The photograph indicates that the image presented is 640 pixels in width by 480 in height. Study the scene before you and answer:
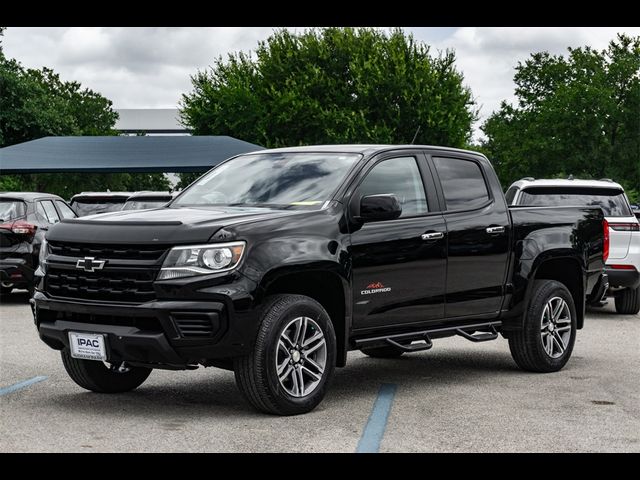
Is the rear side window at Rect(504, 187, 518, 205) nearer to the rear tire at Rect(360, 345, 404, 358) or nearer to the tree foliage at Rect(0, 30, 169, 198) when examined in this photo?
the rear tire at Rect(360, 345, 404, 358)

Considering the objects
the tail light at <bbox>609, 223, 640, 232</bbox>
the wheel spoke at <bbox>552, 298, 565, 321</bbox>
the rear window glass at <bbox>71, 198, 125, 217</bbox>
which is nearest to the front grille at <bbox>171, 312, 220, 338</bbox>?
the wheel spoke at <bbox>552, 298, 565, 321</bbox>

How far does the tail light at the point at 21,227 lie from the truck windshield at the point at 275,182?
8.27 meters

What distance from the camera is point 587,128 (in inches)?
2724

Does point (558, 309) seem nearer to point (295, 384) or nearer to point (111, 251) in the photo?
point (295, 384)

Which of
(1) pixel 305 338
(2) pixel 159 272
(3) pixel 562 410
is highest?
(2) pixel 159 272

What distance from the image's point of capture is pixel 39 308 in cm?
779

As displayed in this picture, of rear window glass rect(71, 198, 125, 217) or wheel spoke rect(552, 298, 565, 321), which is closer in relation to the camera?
wheel spoke rect(552, 298, 565, 321)

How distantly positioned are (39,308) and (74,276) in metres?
0.47

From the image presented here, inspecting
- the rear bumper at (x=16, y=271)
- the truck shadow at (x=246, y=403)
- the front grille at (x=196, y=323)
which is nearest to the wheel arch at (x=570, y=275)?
the truck shadow at (x=246, y=403)

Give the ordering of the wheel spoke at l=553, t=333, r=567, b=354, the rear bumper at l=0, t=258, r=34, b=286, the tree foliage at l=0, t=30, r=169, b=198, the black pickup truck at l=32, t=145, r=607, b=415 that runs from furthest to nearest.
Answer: the tree foliage at l=0, t=30, r=169, b=198
the rear bumper at l=0, t=258, r=34, b=286
the wheel spoke at l=553, t=333, r=567, b=354
the black pickup truck at l=32, t=145, r=607, b=415

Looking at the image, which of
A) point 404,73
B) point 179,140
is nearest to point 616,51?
point 404,73

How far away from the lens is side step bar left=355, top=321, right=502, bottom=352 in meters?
8.24

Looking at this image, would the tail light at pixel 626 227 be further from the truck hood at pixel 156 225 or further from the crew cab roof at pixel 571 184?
the truck hood at pixel 156 225
